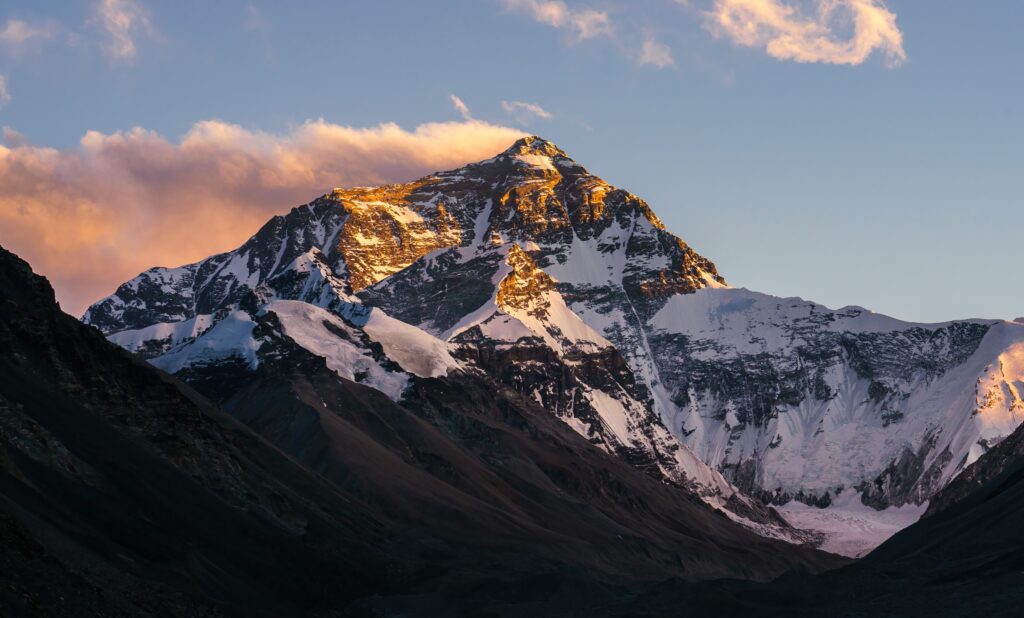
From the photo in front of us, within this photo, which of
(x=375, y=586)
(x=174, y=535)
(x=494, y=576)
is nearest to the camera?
(x=174, y=535)

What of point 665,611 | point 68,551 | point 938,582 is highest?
point 938,582

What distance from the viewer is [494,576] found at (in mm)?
186250

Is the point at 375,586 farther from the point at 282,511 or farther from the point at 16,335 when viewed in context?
the point at 16,335

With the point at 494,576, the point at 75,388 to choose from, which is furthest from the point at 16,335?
the point at 494,576

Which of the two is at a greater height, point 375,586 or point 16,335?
point 16,335

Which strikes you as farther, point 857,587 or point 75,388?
point 75,388

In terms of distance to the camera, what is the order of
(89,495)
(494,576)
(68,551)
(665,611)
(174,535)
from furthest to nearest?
(494,576), (665,611), (174,535), (89,495), (68,551)

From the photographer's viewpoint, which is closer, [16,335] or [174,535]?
[174,535]

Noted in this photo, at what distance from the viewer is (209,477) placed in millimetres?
176125

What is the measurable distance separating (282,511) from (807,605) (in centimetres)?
6174

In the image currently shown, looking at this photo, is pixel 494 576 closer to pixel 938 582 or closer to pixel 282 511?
pixel 282 511

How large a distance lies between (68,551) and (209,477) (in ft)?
228

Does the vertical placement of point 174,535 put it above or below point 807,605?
below

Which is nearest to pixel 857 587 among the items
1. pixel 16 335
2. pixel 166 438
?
pixel 166 438
